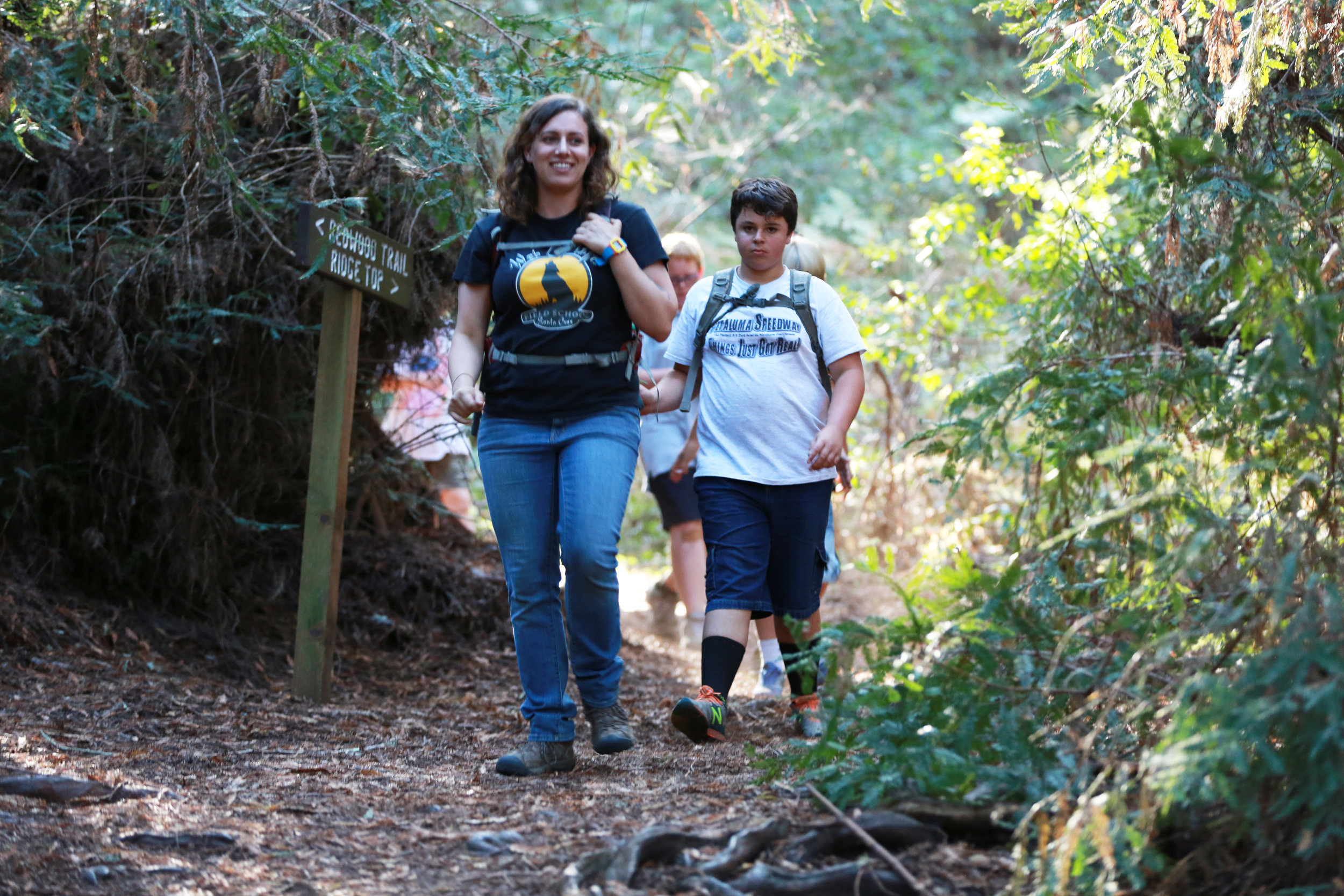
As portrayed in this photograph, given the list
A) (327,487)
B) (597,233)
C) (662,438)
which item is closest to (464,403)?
(597,233)

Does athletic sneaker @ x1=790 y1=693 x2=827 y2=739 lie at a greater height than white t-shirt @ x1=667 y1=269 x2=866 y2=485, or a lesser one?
lesser

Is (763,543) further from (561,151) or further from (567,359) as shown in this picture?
(561,151)

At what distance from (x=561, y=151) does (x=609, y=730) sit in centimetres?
172

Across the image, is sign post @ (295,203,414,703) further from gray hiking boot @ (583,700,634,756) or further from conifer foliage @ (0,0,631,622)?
gray hiking boot @ (583,700,634,756)

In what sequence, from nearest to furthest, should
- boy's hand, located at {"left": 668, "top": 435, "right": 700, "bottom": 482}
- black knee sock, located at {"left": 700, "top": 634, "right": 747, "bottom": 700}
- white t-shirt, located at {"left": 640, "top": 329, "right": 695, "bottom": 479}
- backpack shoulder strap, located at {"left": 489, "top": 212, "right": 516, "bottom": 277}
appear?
backpack shoulder strap, located at {"left": 489, "top": 212, "right": 516, "bottom": 277}, black knee sock, located at {"left": 700, "top": 634, "right": 747, "bottom": 700}, boy's hand, located at {"left": 668, "top": 435, "right": 700, "bottom": 482}, white t-shirt, located at {"left": 640, "top": 329, "right": 695, "bottom": 479}

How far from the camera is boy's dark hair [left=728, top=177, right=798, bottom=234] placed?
393 cm

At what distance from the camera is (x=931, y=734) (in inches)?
96.7

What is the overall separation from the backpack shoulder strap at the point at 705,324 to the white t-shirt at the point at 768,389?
3 cm

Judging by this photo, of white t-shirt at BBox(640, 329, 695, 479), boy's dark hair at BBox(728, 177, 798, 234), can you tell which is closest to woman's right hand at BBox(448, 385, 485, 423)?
boy's dark hair at BBox(728, 177, 798, 234)

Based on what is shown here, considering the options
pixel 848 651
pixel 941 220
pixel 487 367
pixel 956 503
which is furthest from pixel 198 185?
pixel 956 503

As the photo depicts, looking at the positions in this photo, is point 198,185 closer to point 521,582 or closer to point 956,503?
point 521,582

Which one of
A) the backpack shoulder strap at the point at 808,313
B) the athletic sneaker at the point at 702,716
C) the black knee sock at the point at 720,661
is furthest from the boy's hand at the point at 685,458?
the athletic sneaker at the point at 702,716

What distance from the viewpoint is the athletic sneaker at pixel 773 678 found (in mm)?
4969

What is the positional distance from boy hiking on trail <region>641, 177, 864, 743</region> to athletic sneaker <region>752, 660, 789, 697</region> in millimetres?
867
